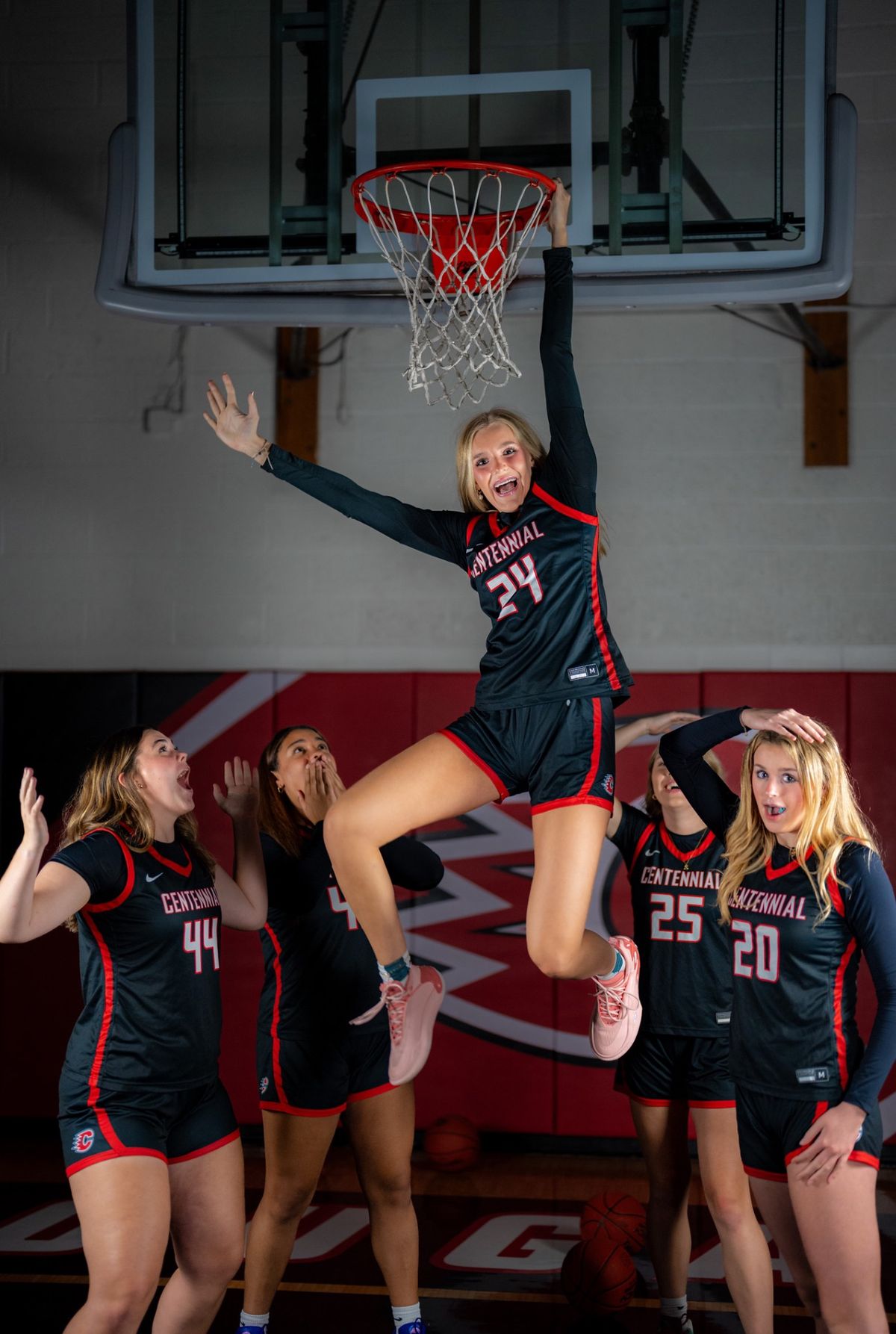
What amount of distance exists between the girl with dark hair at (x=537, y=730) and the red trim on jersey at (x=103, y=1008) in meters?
0.65

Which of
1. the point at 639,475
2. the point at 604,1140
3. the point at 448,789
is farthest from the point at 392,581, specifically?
the point at 448,789

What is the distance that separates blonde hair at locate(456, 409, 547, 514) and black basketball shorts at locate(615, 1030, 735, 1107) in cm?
186

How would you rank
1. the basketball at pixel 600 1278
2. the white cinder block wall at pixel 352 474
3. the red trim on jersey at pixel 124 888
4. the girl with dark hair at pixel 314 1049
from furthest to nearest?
the white cinder block wall at pixel 352 474 → the basketball at pixel 600 1278 → the girl with dark hair at pixel 314 1049 → the red trim on jersey at pixel 124 888

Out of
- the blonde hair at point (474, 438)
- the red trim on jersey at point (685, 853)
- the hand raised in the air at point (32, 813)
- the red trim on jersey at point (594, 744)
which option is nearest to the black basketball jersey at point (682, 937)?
the red trim on jersey at point (685, 853)

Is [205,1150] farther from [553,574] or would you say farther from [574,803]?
[553,574]

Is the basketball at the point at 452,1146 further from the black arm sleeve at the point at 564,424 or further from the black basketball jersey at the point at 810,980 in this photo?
the black arm sleeve at the point at 564,424

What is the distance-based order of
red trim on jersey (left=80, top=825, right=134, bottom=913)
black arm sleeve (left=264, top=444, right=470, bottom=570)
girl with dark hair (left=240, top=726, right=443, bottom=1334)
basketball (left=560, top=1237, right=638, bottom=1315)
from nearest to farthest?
red trim on jersey (left=80, top=825, right=134, bottom=913) → black arm sleeve (left=264, top=444, right=470, bottom=570) → girl with dark hair (left=240, top=726, right=443, bottom=1334) → basketball (left=560, top=1237, right=638, bottom=1315)

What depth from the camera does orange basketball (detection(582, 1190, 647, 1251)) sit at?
14.4 ft

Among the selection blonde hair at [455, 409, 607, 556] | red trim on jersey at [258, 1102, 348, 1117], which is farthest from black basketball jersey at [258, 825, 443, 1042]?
blonde hair at [455, 409, 607, 556]

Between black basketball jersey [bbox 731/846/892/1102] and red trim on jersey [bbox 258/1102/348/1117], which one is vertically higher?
black basketball jersey [bbox 731/846/892/1102]

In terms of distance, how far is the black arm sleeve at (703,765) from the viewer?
352cm

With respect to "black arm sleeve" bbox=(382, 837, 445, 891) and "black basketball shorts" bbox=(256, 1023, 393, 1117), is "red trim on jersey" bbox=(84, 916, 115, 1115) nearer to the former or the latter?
"black basketball shorts" bbox=(256, 1023, 393, 1117)

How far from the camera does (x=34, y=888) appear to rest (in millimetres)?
3068

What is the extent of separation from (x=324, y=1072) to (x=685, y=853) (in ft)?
4.58
